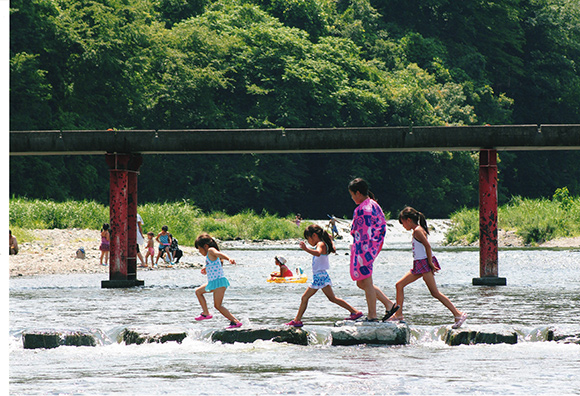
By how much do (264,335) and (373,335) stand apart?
147 centimetres

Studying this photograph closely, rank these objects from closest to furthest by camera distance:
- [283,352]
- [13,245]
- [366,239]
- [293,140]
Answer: [283,352], [366,239], [293,140], [13,245]

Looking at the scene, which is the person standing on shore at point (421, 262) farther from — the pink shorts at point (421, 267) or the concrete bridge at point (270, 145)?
the concrete bridge at point (270, 145)

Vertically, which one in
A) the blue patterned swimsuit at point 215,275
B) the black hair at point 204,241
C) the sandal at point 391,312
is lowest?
the sandal at point 391,312

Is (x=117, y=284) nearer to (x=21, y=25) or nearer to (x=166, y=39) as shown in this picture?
(x=21, y=25)

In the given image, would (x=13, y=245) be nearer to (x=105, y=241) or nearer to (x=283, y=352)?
(x=105, y=241)

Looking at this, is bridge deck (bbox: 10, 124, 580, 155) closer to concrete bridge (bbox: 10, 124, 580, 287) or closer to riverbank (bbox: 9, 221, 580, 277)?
concrete bridge (bbox: 10, 124, 580, 287)

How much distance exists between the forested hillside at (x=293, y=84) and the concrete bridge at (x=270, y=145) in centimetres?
3350

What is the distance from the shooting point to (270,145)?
21.2m

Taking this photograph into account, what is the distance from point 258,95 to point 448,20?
26803mm

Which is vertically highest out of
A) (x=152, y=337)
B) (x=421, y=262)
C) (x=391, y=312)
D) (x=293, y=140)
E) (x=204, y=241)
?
(x=293, y=140)

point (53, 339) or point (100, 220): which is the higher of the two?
point (100, 220)

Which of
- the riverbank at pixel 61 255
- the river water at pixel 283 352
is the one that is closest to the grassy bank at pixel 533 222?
the riverbank at pixel 61 255

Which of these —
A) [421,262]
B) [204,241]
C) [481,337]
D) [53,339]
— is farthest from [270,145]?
[481,337]

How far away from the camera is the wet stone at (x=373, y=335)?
1177 centimetres
